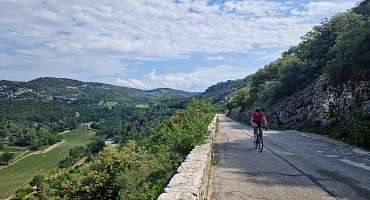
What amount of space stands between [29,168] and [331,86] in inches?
3938

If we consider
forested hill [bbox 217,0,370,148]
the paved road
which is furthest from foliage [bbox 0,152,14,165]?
the paved road

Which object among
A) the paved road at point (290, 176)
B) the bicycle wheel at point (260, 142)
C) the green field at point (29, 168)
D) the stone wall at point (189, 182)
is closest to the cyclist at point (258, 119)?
the bicycle wheel at point (260, 142)

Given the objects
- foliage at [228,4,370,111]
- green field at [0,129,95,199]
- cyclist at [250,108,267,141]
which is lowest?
green field at [0,129,95,199]

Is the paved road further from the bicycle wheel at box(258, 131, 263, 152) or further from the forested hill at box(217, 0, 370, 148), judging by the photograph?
the forested hill at box(217, 0, 370, 148)

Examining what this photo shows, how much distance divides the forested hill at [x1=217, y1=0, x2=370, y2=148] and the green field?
66856 millimetres

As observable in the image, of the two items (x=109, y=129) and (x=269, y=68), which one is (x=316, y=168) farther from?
(x=109, y=129)

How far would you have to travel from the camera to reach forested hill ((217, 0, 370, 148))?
21.6m

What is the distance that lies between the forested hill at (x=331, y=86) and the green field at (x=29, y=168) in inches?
2632

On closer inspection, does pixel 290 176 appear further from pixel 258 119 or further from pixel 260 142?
pixel 258 119

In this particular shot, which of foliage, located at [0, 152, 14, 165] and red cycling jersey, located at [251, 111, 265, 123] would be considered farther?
foliage, located at [0, 152, 14, 165]

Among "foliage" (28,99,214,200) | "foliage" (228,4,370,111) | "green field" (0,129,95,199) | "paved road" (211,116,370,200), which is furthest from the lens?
"green field" (0,129,95,199)

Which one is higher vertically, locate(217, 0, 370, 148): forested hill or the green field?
locate(217, 0, 370, 148): forested hill

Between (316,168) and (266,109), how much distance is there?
37377 millimetres

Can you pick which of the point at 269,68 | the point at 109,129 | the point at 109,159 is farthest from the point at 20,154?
the point at 109,159
